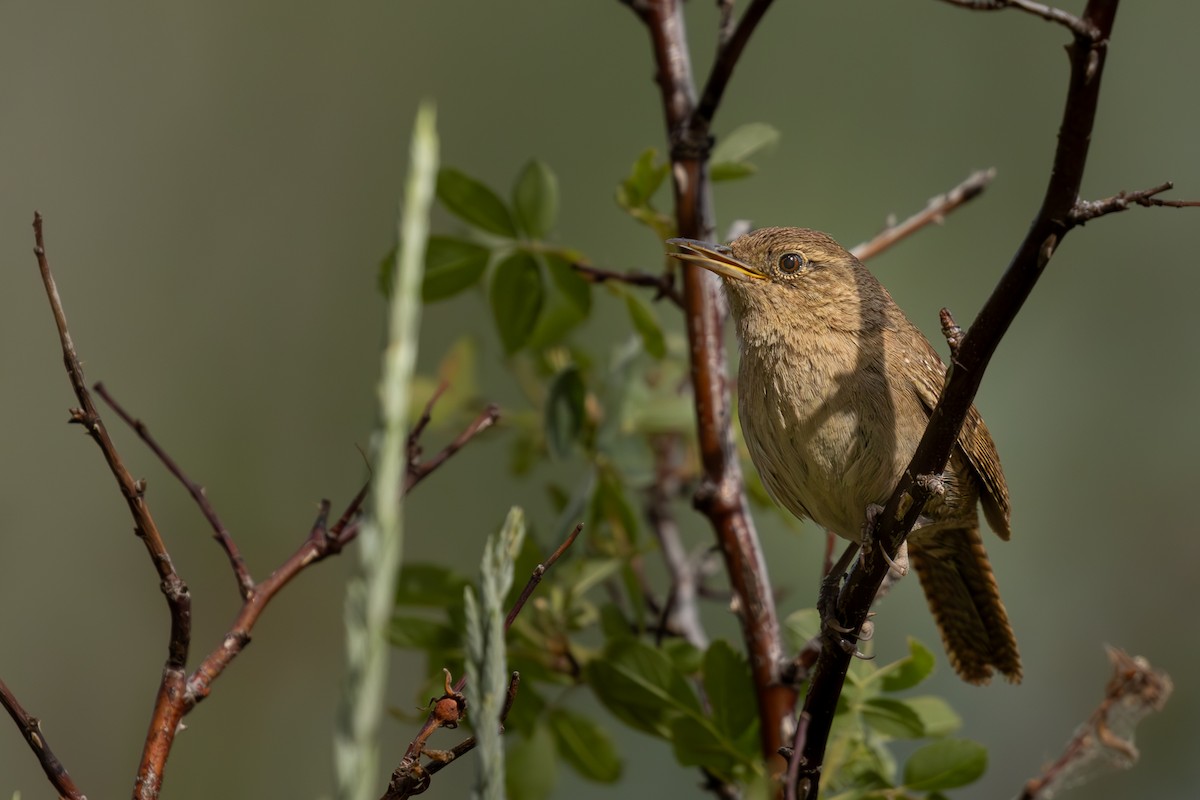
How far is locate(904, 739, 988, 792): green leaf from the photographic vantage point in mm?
2309

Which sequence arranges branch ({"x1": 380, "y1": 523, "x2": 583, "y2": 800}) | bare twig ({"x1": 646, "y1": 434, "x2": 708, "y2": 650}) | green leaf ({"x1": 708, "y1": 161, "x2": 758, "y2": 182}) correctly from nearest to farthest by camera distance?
branch ({"x1": 380, "y1": 523, "x2": 583, "y2": 800}) < green leaf ({"x1": 708, "y1": 161, "x2": 758, "y2": 182}) < bare twig ({"x1": 646, "y1": 434, "x2": 708, "y2": 650})

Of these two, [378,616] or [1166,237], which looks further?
[1166,237]

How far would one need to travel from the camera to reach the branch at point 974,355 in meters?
1.38

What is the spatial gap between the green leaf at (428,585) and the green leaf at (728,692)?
0.59m

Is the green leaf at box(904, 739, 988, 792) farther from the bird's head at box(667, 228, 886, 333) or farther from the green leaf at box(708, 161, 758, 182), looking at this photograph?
the green leaf at box(708, 161, 758, 182)

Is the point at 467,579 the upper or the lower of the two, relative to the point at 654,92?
lower

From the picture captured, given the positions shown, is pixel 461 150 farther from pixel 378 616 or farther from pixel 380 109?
pixel 378 616

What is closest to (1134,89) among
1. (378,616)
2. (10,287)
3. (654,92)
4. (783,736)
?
(654,92)

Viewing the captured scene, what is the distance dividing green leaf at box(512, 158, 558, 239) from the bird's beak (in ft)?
1.07

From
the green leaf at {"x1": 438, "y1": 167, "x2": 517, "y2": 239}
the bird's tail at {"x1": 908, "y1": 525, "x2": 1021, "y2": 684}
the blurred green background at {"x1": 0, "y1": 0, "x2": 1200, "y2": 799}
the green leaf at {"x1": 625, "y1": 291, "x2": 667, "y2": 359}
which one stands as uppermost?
the blurred green background at {"x1": 0, "y1": 0, "x2": 1200, "y2": 799}

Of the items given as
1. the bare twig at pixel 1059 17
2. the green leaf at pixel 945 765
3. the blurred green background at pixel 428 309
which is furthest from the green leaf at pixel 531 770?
the blurred green background at pixel 428 309

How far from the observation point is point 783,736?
2377 mm

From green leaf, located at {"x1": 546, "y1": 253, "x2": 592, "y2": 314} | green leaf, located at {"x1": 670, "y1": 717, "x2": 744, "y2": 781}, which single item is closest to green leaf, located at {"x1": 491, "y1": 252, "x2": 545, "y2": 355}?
green leaf, located at {"x1": 546, "y1": 253, "x2": 592, "y2": 314}

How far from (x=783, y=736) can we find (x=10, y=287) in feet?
15.0
